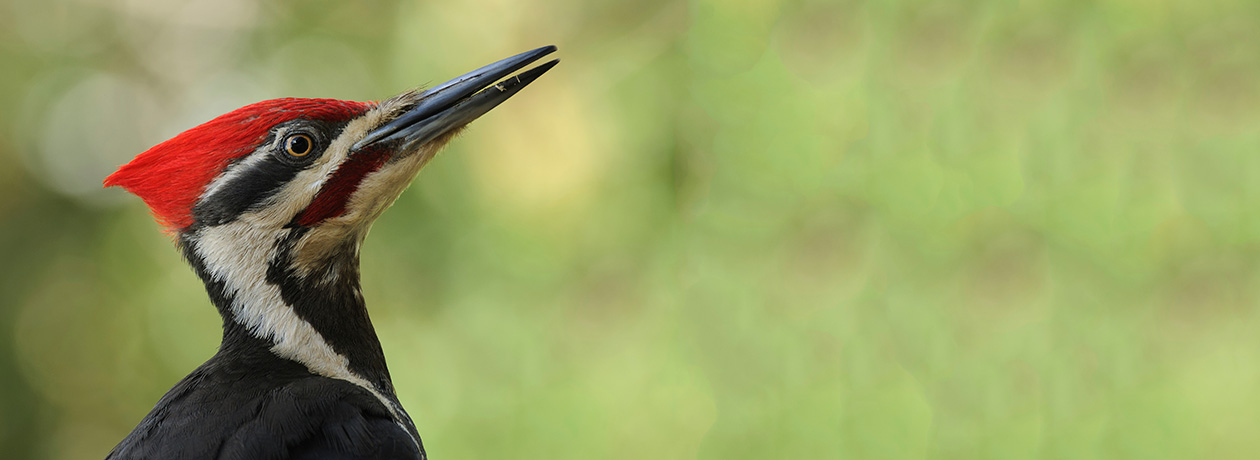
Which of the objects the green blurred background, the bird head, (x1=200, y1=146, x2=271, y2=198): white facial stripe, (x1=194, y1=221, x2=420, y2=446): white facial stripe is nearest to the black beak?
the bird head

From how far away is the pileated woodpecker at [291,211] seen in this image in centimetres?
173

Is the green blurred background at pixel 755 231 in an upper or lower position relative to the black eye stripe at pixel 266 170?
lower

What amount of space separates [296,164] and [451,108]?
31 cm

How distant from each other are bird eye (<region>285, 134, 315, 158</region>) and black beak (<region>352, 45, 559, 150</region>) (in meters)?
0.09

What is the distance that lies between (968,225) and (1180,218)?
68cm

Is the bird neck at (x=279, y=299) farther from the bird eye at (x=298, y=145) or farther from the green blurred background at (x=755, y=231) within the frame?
the green blurred background at (x=755, y=231)

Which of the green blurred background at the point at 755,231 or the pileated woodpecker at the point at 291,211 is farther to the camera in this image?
the green blurred background at the point at 755,231

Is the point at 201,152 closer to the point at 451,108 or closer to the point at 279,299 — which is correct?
the point at 279,299

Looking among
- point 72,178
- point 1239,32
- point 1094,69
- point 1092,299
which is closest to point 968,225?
point 1092,299

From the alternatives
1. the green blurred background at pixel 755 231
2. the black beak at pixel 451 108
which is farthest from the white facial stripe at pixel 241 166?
the green blurred background at pixel 755 231

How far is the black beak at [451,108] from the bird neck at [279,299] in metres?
0.26

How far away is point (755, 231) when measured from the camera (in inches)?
152

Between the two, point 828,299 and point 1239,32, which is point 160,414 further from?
point 1239,32

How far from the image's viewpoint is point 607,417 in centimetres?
390
